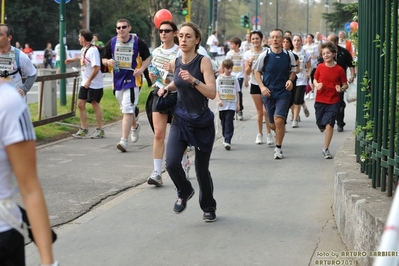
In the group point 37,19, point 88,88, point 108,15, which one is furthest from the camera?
point 108,15

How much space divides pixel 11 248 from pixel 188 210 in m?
4.73

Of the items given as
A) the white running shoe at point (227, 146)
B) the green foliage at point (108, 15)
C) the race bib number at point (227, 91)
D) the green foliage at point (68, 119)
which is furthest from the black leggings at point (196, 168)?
the green foliage at point (108, 15)

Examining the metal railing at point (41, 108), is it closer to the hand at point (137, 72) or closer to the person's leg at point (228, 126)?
the hand at point (137, 72)

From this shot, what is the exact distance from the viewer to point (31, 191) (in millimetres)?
3010

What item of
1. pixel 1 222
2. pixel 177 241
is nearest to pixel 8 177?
pixel 1 222

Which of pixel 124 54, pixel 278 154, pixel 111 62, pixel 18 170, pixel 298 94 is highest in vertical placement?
pixel 124 54

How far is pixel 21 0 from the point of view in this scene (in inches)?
2173

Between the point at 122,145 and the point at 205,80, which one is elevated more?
the point at 205,80

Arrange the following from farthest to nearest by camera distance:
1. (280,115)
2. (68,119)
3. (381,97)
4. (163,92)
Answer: (68,119), (280,115), (163,92), (381,97)

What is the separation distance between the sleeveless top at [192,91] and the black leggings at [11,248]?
158 inches

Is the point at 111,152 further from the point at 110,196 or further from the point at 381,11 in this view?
the point at 381,11

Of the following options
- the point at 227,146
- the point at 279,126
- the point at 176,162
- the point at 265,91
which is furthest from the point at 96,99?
the point at 176,162

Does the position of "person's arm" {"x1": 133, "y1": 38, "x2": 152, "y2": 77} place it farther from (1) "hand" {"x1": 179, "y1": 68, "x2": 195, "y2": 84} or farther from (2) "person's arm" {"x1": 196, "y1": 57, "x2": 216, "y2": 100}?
(1) "hand" {"x1": 179, "y1": 68, "x2": 195, "y2": 84}

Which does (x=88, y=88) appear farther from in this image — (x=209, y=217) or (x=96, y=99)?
(x=209, y=217)
